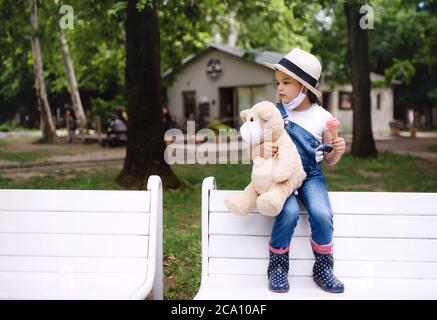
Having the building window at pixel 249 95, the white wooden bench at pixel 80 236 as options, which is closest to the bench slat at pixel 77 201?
the white wooden bench at pixel 80 236

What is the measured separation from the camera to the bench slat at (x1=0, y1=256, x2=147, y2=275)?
2891 millimetres

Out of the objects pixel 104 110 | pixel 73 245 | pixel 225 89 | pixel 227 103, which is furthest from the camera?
pixel 227 103

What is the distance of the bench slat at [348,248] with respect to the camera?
9.34ft

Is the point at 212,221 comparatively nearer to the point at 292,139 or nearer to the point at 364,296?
the point at 292,139

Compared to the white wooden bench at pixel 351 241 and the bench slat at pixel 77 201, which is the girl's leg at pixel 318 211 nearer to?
the white wooden bench at pixel 351 241

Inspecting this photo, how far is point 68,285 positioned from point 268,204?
1.13 meters

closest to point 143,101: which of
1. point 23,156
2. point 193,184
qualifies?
point 193,184

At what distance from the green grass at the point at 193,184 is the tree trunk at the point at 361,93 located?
43cm

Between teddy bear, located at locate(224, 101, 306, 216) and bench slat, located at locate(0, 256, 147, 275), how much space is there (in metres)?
0.66

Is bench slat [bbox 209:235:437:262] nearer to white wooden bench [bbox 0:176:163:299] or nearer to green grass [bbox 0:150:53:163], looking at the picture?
white wooden bench [bbox 0:176:163:299]

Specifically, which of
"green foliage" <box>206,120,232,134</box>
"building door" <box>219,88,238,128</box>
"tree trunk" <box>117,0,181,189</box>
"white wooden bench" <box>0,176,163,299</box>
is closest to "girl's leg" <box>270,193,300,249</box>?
"white wooden bench" <box>0,176,163,299</box>

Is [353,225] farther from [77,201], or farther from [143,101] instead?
→ [143,101]

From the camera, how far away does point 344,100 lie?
29406mm
